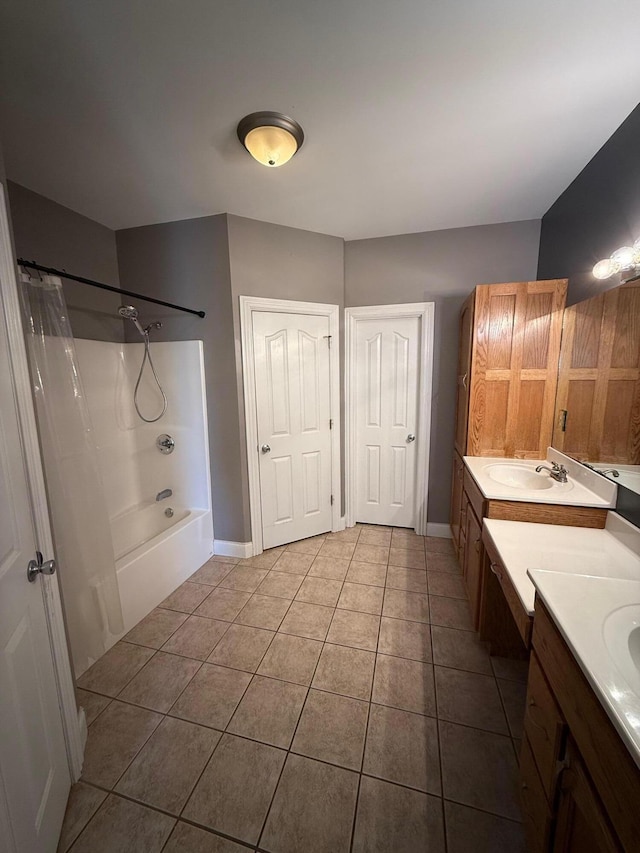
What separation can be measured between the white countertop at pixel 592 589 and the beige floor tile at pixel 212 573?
1.84 metres

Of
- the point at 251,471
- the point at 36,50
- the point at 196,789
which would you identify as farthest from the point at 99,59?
the point at 196,789

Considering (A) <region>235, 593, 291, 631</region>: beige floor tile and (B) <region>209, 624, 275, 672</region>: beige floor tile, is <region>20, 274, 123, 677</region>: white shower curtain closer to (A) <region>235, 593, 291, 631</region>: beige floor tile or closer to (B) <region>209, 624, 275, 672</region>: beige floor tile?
(B) <region>209, 624, 275, 672</region>: beige floor tile

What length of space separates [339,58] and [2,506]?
182 cm

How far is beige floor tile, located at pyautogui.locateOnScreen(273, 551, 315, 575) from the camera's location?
241 cm

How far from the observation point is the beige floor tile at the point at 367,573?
226cm

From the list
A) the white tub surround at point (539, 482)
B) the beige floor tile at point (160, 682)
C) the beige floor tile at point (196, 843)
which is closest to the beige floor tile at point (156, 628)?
the beige floor tile at point (160, 682)

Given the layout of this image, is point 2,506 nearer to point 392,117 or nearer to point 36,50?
point 36,50

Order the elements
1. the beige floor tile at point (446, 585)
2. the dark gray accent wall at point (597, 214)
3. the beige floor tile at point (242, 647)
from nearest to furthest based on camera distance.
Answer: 1. the dark gray accent wall at point (597, 214)
2. the beige floor tile at point (242, 647)
3. the beige floor tile at point (446, 585)

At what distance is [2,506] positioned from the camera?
0.87 metres

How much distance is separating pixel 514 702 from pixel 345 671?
0.75m

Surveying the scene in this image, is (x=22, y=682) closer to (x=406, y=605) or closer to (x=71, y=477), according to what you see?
(x=71, y=477)

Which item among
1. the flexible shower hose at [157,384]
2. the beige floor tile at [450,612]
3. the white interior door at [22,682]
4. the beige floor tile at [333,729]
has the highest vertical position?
the flexible shower hose at [157,384]

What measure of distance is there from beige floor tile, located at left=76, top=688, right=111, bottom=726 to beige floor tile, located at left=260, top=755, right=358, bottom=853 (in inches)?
34.6

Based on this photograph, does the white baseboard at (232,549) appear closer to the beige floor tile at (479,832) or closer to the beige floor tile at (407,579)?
the beige floor tile at (407,579)
